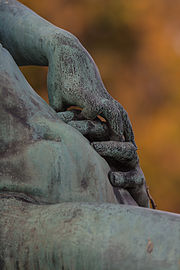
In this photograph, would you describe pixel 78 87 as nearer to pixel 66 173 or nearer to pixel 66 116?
pixel 66 116

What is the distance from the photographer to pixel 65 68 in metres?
0.78

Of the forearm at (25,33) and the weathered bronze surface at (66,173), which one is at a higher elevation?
the forearm at (25,33)

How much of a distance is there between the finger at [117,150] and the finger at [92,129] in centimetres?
2

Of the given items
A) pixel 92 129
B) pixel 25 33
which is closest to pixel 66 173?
pixel 92 129

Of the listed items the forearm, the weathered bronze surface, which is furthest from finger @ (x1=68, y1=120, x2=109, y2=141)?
the forearm

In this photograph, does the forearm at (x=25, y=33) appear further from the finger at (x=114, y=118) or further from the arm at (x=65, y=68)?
the finger at (x=114, y=118)

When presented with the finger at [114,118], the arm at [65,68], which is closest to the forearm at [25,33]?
the arm at [65,68]

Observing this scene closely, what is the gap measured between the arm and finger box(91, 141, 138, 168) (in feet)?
0.07

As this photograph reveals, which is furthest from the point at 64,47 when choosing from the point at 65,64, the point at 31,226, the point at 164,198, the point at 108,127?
the point at 164,198

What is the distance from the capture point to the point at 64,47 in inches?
30.8

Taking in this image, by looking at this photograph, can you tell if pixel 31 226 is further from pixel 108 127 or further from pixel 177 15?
pixel 177 15

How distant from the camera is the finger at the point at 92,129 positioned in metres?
0.75

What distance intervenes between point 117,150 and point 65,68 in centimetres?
14

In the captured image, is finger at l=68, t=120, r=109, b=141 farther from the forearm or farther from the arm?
the forearm
